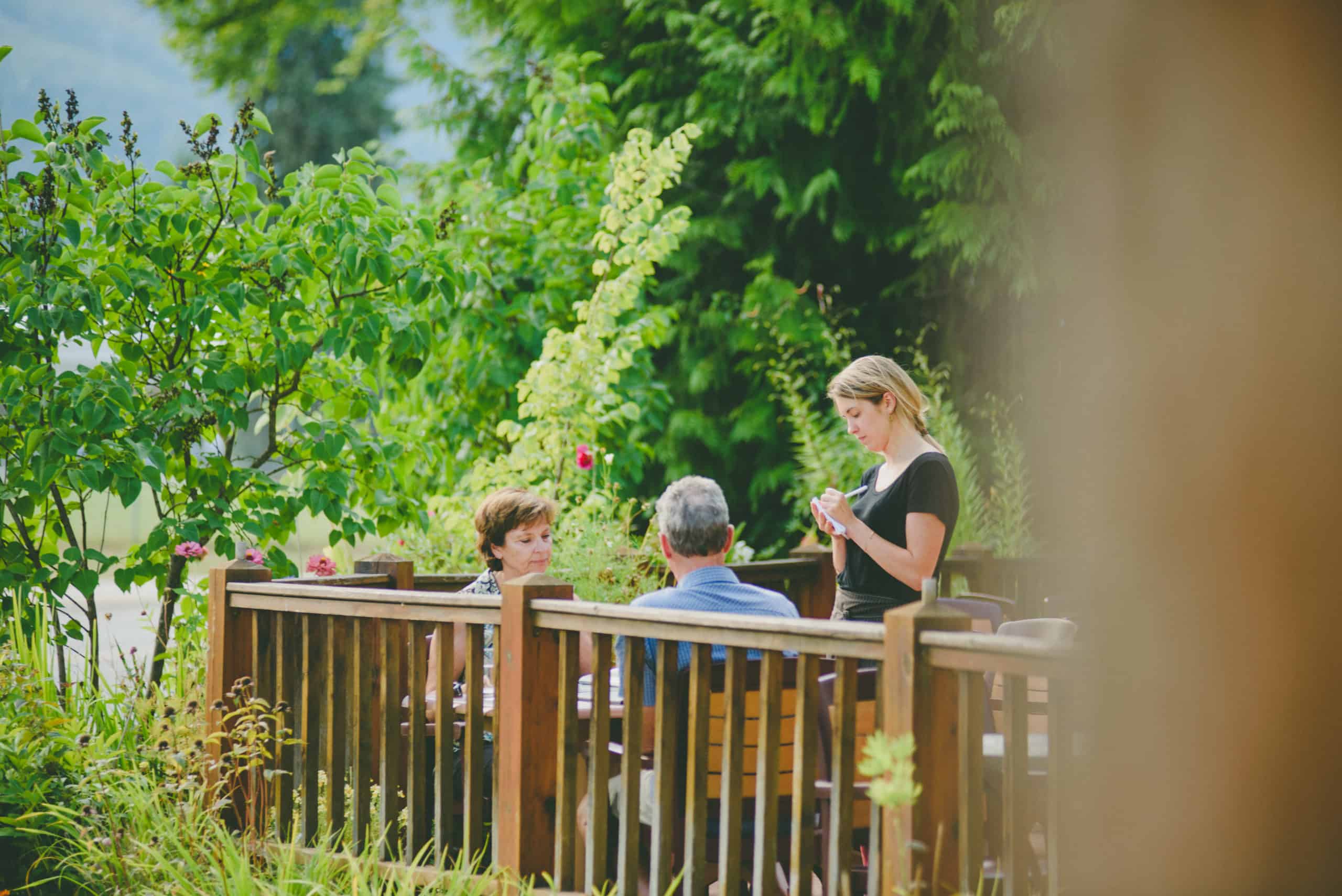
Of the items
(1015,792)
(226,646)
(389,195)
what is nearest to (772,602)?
(1015,792)

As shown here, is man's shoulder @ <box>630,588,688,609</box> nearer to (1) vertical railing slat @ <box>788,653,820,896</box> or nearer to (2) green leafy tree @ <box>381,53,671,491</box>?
(1) vertical railing slat @ <box>788,653,820,896</box>

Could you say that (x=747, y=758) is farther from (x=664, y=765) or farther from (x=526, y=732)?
(x=526, y=732)

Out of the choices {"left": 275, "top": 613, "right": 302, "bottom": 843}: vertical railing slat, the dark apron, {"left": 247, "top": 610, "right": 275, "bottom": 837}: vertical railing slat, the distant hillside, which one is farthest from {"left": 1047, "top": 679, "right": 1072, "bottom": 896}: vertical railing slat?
the distant hillside

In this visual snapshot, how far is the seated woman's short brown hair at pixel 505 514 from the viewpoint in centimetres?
410

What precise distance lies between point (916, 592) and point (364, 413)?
285 centimetres

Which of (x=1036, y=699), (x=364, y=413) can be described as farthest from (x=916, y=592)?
(x=364, y=413)

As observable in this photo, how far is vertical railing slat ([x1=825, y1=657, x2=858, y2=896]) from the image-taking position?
8.35 feet

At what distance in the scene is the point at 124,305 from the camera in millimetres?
4922

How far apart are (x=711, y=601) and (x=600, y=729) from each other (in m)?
0.45

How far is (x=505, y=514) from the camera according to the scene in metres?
4.10

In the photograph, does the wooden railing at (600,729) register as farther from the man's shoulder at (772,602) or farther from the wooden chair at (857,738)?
the man's shoulder at (772,602)

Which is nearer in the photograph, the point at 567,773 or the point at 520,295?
the point at 567,773

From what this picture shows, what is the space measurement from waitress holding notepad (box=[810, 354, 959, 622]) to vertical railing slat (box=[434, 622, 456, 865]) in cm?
118

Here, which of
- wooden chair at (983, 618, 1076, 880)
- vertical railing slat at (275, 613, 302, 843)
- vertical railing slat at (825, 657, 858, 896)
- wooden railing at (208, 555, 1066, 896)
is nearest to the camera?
wooden railing at (208, 555, 1066, 896)
